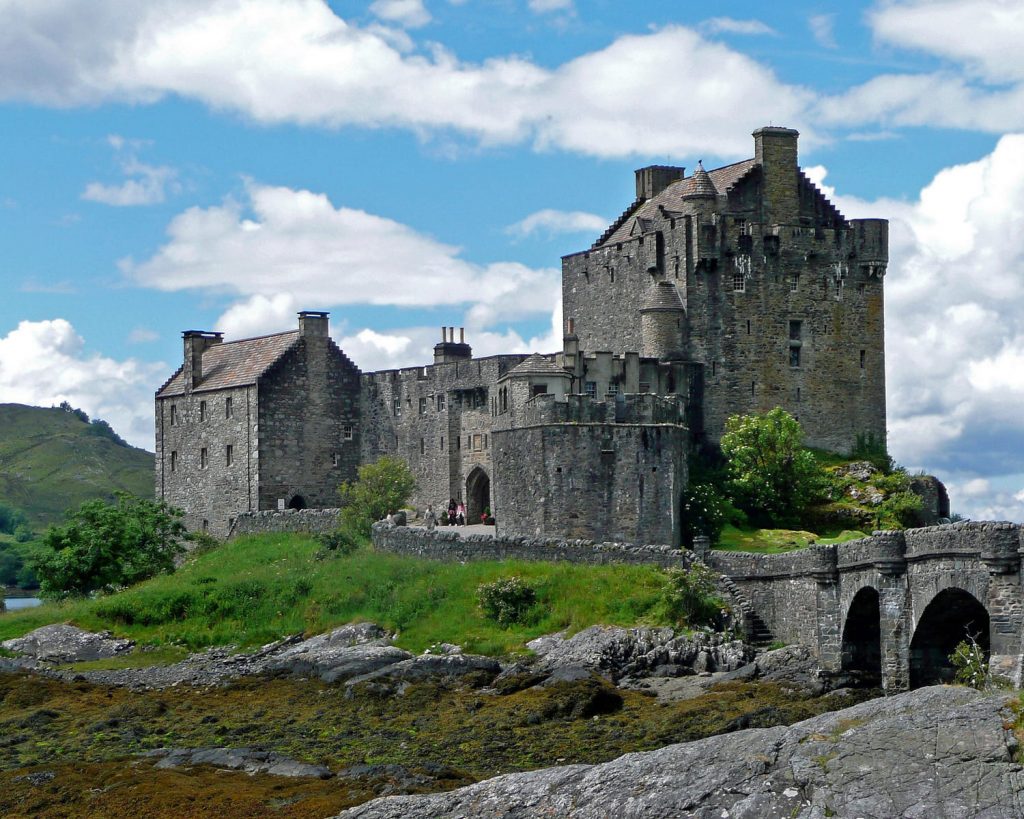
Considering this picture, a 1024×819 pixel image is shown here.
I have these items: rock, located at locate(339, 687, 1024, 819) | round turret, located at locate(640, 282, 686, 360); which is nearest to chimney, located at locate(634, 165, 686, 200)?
round turret, located at locate(640, 282, 686, 360)

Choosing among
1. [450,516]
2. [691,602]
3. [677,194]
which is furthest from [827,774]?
[677,194]

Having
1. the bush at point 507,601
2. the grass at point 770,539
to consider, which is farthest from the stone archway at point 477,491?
the bush at point 507,601

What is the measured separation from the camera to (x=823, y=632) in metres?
43.4

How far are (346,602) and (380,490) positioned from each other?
13764 mm

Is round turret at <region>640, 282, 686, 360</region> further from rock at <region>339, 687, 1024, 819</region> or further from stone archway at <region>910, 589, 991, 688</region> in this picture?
rock at <region>339, 687, 1024, 819</region>

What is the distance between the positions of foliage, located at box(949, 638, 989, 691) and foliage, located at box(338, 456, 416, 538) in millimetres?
32969

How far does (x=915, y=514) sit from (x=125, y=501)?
3048 centimetres

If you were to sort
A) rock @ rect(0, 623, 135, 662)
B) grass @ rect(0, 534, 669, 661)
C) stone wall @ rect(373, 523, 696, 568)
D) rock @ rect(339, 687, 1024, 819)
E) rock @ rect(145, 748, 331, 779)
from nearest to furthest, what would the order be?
rock @ rect(339, 687, 1024, 819)
rock @ rect(145, 748, 331, 779)
grass @ rect(0, 534, 669, 661)
stone wall @ rect(373, 523, 696, 568)
rock @ rect(0, 623, 135, 662)

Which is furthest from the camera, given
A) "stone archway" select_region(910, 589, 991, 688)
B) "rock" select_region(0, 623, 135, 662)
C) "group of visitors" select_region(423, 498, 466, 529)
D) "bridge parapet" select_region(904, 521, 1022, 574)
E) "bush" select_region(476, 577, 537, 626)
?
"group of visitors" select_region(423, 498, 466, 529)

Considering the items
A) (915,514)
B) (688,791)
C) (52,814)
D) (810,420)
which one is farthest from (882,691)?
(810,420)

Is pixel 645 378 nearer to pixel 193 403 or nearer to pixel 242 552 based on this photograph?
pixel 242 552

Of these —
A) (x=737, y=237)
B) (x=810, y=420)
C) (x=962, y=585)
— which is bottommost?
(x=962, y=585)

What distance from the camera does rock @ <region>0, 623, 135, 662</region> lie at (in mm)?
54372

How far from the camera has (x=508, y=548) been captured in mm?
54031
